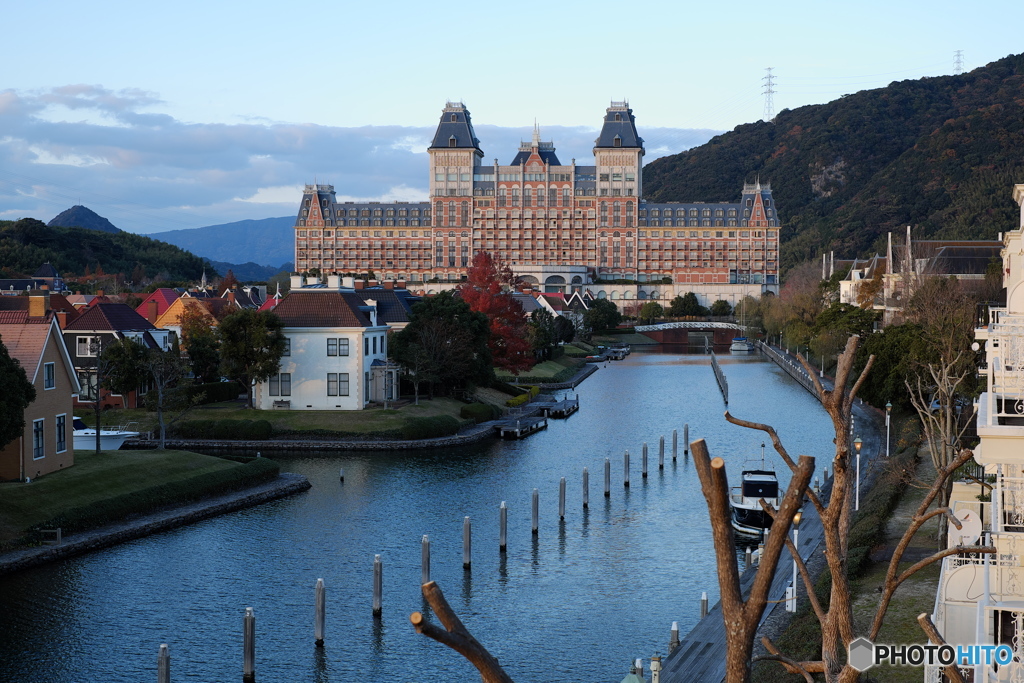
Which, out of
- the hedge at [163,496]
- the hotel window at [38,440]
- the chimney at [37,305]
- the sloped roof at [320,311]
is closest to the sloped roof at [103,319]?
the sloped roof at [320,311]

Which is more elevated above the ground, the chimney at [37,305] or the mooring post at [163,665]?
the chimney at [37,305]

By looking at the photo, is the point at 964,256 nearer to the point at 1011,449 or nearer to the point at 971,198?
the point at 1011,449

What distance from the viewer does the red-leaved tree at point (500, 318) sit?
3017 inches

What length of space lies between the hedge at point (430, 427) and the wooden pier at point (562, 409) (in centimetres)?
1088

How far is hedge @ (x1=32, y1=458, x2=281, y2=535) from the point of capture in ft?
108

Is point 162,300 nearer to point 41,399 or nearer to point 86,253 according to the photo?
point 41,399

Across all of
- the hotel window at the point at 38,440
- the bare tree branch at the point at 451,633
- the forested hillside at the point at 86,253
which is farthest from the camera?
the forested hillside at the point at 86,253

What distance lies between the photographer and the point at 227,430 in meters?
53.6

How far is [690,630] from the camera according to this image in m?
25.8

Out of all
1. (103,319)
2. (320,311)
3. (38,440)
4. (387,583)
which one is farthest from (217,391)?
(387,583)

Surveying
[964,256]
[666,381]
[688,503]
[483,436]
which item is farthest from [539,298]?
[688,503]

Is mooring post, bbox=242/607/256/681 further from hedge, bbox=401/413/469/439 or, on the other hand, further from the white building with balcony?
hedge, bbox=401/413/469/439

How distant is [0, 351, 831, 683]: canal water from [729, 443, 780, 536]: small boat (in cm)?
140

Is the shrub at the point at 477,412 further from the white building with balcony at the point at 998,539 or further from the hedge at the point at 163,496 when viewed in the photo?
the white building with balcony at the point at 998,539
